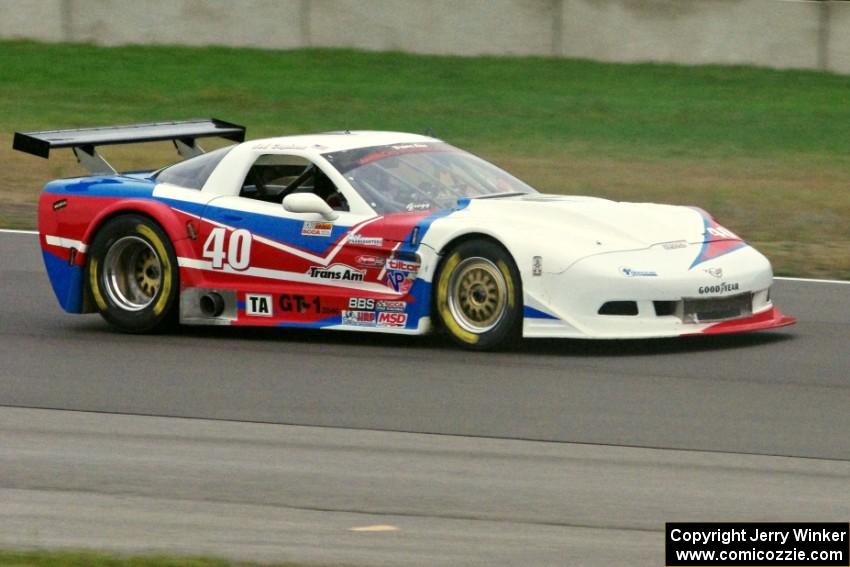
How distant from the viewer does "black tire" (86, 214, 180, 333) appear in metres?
10.9

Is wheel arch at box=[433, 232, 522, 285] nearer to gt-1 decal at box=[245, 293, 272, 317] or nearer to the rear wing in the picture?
gt-1 decal at box=[245, 293, 272, 317]

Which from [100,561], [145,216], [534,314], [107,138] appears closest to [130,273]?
[145,216]

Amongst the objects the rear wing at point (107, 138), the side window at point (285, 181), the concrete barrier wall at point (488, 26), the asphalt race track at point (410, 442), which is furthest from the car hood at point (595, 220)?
the concrete barrier wall at point (488, 26)

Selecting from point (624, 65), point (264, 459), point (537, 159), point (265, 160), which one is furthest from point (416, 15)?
point (264, 459)

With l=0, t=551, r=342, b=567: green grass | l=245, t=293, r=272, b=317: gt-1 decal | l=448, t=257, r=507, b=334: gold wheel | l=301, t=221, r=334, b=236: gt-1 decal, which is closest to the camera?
l=0, t=551, r=342, b=567: green grass

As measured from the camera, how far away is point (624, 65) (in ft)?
90.3

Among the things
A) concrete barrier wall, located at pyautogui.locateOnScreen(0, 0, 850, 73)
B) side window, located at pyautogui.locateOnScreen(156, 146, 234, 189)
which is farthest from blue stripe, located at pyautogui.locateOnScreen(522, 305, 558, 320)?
concrete barrier wall, located at pyautogui.locateOnScreen(0, 0, 850, 73)

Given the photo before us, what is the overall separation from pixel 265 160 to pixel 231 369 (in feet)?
7.61

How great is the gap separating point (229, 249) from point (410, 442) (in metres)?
3.23

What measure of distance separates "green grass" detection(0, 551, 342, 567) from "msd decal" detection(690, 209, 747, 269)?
15.2 feet

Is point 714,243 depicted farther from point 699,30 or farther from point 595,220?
point 699,30

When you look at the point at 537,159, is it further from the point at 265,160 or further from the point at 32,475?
the point at 32,475

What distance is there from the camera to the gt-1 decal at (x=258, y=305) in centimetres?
1056

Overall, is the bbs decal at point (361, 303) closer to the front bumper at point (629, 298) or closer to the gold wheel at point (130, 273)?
the front bumper at point (629, 298)
